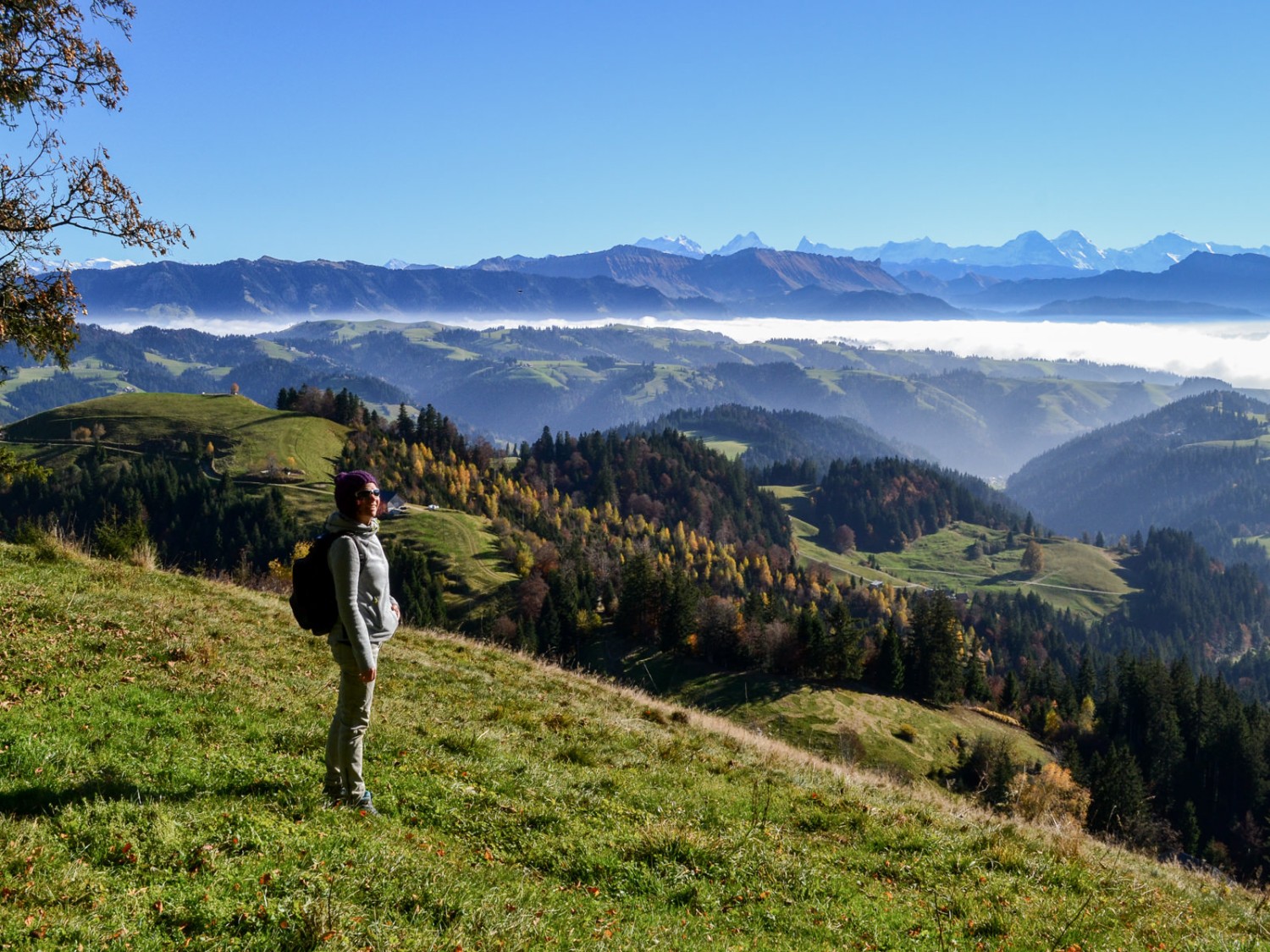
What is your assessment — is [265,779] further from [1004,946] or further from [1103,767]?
[1103,767]

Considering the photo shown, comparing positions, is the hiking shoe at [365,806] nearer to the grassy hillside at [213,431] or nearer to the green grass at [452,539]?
the green grass at [452,539]

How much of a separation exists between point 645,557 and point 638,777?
90.4 metres

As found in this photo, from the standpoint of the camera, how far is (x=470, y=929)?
777 cm

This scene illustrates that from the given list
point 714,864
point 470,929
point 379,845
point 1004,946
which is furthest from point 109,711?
point 1004,946

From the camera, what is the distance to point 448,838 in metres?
10.4

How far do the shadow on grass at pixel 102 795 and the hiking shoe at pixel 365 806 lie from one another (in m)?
0.88

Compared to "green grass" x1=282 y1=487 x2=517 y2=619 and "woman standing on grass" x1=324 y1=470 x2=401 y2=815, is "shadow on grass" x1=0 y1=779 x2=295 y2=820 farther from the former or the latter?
"green grass" x1=282 y1=487 x2=517 y2=619

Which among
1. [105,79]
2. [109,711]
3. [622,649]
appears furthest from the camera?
[622,649]

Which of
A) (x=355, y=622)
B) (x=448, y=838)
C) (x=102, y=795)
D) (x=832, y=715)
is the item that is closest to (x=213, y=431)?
(x=832, y=715)

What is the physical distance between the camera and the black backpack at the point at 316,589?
32.9 feet

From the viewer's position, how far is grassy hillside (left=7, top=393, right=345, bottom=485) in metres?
173

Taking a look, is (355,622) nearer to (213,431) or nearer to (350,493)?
(350,493)

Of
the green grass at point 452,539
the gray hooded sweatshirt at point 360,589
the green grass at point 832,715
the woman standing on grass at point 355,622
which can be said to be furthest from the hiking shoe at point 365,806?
the green grass at point 452,539

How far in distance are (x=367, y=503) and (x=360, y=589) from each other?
3.95 feet
